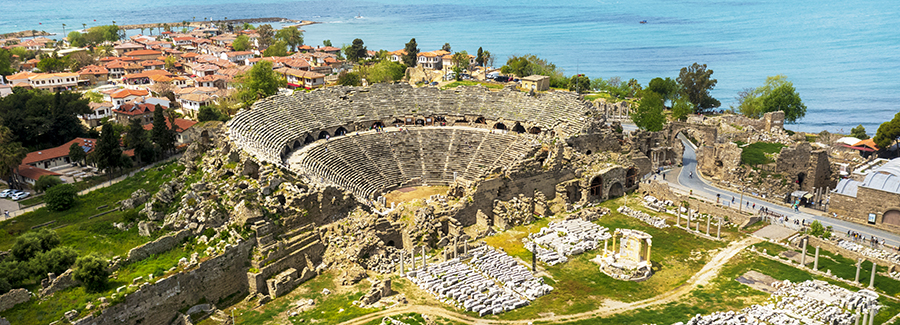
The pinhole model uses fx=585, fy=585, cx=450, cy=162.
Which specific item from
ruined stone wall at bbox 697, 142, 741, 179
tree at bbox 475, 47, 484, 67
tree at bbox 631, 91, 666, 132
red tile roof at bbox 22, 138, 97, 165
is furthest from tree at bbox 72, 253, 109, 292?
tree at bbox 475, 47, 484, 67

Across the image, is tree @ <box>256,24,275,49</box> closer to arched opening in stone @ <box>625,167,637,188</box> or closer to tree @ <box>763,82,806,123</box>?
tree @ <box>763,82,806,123</box>

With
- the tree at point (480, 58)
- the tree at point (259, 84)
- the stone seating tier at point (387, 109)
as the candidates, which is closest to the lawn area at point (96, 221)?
the stone seating tier at point (387, 109)

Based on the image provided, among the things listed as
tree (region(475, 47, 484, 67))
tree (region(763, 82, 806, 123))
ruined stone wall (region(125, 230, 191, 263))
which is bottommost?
ruined stone wall (region(125, 230, 191, 263))

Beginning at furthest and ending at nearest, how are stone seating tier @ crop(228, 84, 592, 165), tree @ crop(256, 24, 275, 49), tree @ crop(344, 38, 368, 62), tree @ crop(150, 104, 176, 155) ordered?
1. tree @ crop(256, 24, 275, 49)
2. tree @ crop(344, 38, 368, 62)
3. tree @ crop(150, 104, 176, 155)
4. stone seating tier @ crop(228, 84, 592, 165)

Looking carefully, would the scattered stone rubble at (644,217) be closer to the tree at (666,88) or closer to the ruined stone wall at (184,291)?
the ruined stone wall at (184,291)

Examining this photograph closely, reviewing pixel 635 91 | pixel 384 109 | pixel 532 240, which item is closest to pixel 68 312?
pixel 532 240

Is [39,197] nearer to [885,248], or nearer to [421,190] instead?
[421,190]

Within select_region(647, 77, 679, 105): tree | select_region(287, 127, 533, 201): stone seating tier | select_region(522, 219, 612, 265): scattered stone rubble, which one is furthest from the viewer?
select_region(647, 77, 679, 105): tree
